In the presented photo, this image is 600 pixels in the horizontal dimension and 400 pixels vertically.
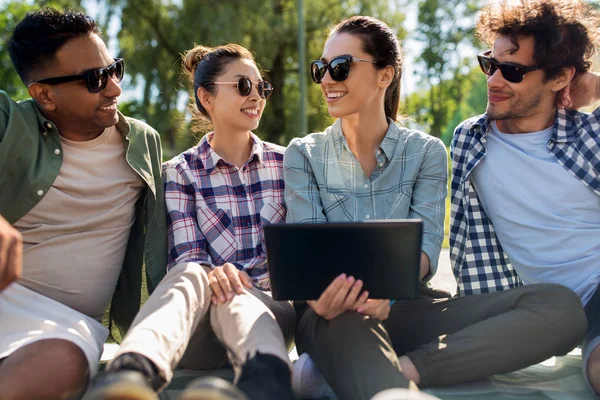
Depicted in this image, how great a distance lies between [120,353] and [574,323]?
1.81 meters

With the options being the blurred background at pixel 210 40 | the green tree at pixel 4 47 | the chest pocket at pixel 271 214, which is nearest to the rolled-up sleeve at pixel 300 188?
the chest pocket at pixel 271 214

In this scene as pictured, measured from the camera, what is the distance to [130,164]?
3453 mm

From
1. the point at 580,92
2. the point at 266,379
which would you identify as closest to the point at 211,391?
the point at 266,379

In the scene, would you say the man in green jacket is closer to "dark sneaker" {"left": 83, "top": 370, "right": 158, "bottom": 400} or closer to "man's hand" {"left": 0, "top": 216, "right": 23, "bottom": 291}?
"man's hand" {"left": 0, "top": 216, "right": 23, "bottom": 291}

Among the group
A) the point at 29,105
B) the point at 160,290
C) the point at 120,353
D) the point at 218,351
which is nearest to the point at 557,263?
the point at 218,351

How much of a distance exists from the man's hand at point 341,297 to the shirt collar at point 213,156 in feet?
3.80

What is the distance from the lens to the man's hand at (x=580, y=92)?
12.2 feet

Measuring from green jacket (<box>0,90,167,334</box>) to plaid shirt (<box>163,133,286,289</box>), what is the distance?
0.08 m

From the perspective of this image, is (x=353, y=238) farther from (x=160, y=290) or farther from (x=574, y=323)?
(x=574, y=323)

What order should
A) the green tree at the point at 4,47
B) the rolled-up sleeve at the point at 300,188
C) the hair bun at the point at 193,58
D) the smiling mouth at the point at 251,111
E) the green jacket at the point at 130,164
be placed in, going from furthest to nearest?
the green tree at the point at 4,47
the hair bun at the point at 193,58
the smiling mouth at the point at 251,111
the rolled-up sleeve at the point at 300,188
the green jacket at the point at 130,164

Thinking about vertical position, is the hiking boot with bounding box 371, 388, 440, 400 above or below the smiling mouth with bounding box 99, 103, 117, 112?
below

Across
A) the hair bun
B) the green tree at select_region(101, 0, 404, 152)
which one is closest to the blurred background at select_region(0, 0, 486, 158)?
the green tree at select_region(101, 0, 404, 152)

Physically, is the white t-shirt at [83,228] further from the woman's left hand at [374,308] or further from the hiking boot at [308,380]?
the woman's left hand at [374,308]

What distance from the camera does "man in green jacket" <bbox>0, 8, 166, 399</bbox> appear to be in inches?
129
